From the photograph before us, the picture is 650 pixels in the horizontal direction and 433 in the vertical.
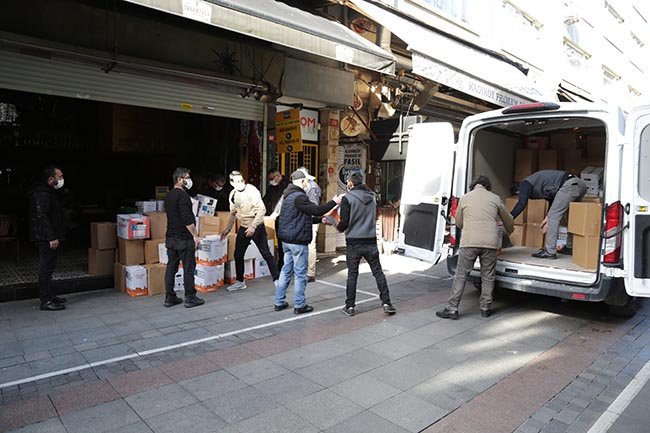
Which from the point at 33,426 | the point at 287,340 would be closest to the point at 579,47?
the point at 287,340

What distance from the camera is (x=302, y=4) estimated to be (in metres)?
8.77

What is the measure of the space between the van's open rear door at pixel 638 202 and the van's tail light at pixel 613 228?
77 millimetres

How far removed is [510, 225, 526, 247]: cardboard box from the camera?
7.57m

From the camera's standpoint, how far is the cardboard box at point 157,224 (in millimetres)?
6820

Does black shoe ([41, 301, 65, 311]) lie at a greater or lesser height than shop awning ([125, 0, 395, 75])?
lesser

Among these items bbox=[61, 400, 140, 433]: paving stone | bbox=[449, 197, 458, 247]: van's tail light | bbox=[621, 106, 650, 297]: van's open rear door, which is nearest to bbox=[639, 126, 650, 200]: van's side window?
bbox=[621, 106, 650, 297]: van's open rear door

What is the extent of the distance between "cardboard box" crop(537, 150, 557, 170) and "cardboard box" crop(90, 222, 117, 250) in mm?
6828

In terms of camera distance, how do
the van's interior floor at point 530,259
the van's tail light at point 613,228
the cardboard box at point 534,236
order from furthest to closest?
the cardboard box at point 534,236 < the van's interior floor at point 530,259 < the van's tail light at point 613,228

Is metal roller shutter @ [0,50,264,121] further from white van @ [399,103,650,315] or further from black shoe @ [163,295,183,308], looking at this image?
white van @ [399,103,650,315]

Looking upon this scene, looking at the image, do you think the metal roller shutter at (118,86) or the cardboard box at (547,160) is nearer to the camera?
the metal roller shutter at (118,86)

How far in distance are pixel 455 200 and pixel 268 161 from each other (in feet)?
12.5

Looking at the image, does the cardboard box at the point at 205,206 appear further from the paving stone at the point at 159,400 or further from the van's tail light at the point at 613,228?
the van's tail light at the point at 613,228

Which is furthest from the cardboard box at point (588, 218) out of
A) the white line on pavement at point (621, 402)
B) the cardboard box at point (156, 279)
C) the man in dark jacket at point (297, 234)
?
the cardboard box at point (156, 279)

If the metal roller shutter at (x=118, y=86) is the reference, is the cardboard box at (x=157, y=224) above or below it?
below
